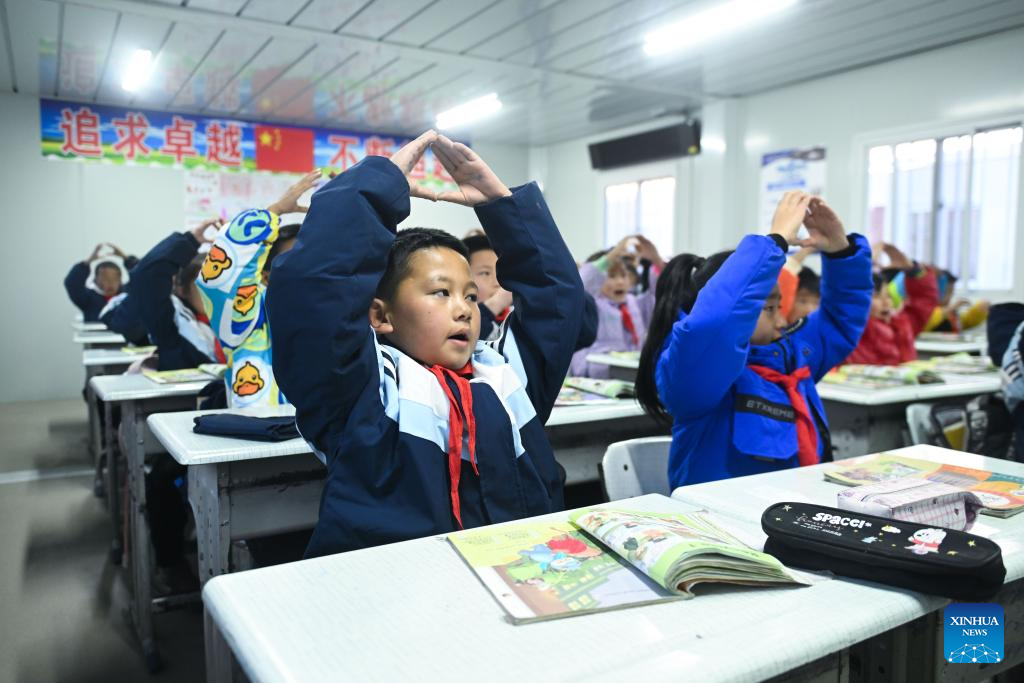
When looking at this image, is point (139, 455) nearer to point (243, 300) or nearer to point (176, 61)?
point (243, 300)

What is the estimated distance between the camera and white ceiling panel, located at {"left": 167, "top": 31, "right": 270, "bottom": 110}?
16.8ft

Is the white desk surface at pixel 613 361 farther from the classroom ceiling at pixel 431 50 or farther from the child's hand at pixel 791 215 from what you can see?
the classroom ceiling at pixel 431 50

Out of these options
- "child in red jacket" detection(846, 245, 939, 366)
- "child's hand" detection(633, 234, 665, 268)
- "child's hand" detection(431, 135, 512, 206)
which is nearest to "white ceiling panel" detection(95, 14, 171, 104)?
"child's hand" detection(633, 234, 665, 268)

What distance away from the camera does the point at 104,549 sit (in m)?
3.11

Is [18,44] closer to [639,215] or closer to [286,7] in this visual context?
[286,7]

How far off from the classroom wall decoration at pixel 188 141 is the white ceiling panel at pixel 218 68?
→ 34cm

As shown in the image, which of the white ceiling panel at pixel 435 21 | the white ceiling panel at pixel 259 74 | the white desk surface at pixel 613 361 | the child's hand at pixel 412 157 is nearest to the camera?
the child's hand at pixel 412 157

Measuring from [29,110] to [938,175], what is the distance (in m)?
7.64

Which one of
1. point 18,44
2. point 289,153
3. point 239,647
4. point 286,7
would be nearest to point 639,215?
point 289,153

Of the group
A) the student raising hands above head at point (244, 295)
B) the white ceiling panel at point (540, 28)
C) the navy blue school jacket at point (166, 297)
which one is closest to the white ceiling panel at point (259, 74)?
the white ceiling panel at point (540, 28)

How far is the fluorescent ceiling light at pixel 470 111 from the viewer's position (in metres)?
6.97

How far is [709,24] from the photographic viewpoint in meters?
4.85

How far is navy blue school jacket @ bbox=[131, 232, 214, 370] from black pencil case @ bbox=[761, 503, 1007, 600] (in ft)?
9.31

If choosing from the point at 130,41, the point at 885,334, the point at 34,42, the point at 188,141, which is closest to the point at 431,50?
→ the point at 130,41
